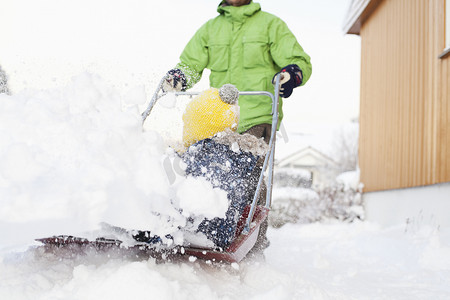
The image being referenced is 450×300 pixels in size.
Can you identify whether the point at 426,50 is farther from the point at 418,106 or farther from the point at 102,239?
the point at 102,239

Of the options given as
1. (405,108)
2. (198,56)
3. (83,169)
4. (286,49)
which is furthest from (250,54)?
(405,108)

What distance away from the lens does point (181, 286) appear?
1.91 metres

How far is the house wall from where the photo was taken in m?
5.66

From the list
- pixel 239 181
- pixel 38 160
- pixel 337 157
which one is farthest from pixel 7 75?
pixel 337 157

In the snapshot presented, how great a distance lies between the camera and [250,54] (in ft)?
11.4

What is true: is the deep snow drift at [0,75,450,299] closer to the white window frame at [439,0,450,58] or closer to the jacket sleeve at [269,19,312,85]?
the jacket sleeve at [269,19,312,85]

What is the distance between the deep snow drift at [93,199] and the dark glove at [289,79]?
1112 millimetres

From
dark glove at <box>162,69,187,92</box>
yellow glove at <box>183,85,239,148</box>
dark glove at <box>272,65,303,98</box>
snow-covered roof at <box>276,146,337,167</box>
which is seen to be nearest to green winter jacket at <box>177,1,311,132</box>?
dark glove at <box>272,65,303,98</box>

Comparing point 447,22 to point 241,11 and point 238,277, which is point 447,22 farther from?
point 238,277

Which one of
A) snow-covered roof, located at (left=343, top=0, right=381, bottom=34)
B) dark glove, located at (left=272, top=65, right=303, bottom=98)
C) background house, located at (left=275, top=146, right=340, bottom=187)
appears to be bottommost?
background house, located at (left=275, top=146, right=340, bottom=187)

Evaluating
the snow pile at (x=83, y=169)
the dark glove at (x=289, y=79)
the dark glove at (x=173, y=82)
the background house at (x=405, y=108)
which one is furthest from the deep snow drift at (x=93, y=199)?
the background house at (x=405, y=108)

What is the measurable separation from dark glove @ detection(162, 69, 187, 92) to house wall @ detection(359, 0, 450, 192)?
3668 millimetres

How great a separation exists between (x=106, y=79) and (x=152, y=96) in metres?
0.70

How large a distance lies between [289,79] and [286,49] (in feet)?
1.45
